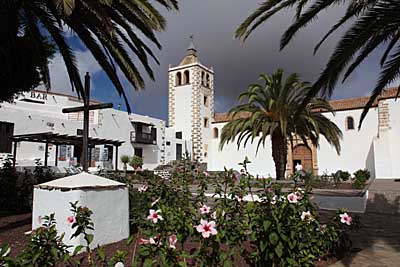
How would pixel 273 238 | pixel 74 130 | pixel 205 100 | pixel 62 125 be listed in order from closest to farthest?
1. pixel 273 238
2. pixel 62 125
3. pixel 74 130
4. pixel 205 100


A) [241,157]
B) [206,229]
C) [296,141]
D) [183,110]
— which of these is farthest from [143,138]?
[206,229]

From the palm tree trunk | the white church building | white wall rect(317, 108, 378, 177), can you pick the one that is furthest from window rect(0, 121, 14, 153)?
white wall rect(317, 108, 378, 177)

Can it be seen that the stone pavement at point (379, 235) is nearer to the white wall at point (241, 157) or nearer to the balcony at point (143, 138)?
the white wall at point (241, 157)

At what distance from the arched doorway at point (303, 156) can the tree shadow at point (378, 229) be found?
1567 centimetres

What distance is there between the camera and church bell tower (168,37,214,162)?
30111 mm

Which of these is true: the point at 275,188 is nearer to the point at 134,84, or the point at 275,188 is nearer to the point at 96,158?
the point at 134,84

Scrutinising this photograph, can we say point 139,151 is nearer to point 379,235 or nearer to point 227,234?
point 379,235

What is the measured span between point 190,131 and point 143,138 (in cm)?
470

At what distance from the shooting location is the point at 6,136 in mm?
17828

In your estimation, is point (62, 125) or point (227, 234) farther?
point (62, 125)

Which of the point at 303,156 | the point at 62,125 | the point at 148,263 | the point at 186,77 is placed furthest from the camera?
the point at 186,77

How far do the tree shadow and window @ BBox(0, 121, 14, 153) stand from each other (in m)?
17.8

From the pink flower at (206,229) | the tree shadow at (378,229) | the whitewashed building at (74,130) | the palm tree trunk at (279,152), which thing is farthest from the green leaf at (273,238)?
the whitewashed building at (74,130)

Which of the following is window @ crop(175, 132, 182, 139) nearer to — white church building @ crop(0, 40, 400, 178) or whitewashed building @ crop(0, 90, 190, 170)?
white church building @ crop(0, 40, 400, 178)
